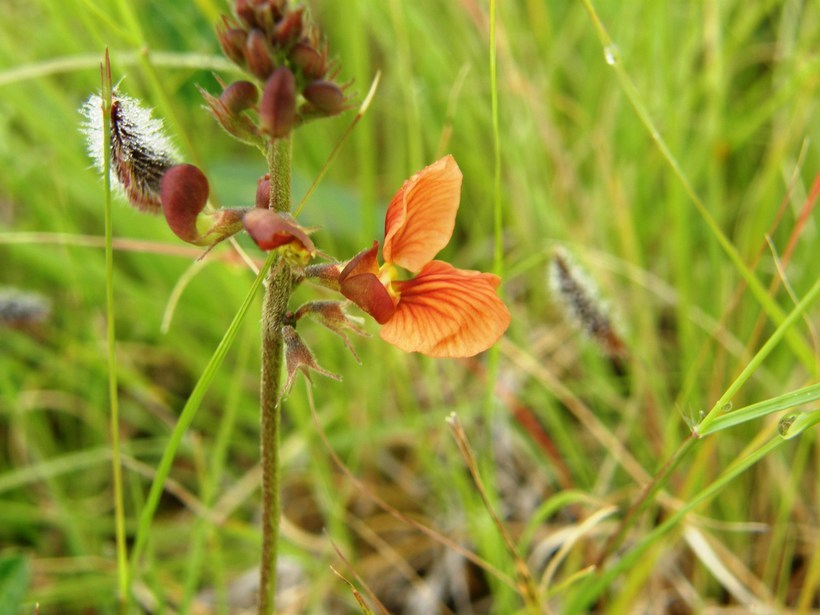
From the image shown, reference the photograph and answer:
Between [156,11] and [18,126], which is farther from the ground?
[156,11]

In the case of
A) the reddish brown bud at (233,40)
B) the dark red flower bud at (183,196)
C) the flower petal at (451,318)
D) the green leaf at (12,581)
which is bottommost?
the green leaf at (12,581)

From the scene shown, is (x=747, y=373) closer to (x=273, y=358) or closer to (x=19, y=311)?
(x=273, y=358)

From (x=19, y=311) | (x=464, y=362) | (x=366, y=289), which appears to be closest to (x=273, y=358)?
(x=366, y=289)

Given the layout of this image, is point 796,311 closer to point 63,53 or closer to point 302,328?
point 302,328

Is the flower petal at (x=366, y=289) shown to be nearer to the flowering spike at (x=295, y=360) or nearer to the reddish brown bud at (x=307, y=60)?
the flowering spike at (x=295, y=360)

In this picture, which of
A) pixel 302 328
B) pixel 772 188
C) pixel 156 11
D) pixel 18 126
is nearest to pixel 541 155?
pixel 772 188

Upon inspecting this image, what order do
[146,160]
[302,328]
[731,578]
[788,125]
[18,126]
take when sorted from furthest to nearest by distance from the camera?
[18,126] < [302,328] < [788,125] < [731,578] < [146,160]

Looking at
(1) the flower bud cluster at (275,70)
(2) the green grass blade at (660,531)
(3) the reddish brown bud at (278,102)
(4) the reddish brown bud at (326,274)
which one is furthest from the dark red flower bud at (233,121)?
(2) the green grass blade at (660,531)

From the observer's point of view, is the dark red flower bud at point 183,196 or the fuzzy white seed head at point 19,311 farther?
the fuzzy white seed head at point 19,311
